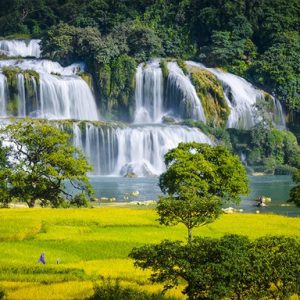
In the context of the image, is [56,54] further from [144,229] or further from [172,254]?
[172,254]

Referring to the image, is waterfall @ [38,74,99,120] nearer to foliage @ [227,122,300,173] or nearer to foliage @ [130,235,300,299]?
foliage @ [227,122,300,173]

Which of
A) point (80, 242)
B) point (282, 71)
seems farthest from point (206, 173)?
point (282, 71)

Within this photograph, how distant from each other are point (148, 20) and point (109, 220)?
120 metres

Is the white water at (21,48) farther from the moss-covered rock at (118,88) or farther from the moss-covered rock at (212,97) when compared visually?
the moss-covered rock at (212,97)

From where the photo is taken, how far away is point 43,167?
5538cm

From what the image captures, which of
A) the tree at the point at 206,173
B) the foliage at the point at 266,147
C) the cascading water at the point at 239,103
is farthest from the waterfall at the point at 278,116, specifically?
the tree at the point at 206,173

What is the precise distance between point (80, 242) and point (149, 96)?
96.6 meters

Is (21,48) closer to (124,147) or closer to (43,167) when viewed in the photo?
(124,147)

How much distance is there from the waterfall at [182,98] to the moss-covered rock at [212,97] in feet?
4.26

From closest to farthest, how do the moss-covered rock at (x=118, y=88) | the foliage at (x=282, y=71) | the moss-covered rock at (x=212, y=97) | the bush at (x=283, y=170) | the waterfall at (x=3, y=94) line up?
the waterfall at (x=3, y=94) < the bush at (x=283, y=170) < the moss-covered rock at (x=118, y=88) < the moss-covered rock at (x=212, y=97) < the foliage at (x=282, y=71)

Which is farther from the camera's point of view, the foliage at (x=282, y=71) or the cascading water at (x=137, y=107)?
the foliage at (x=282, y=71)

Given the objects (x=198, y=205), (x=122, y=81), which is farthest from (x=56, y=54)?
(x=198, y=205)

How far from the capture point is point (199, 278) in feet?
71.1

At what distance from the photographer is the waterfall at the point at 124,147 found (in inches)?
4235
